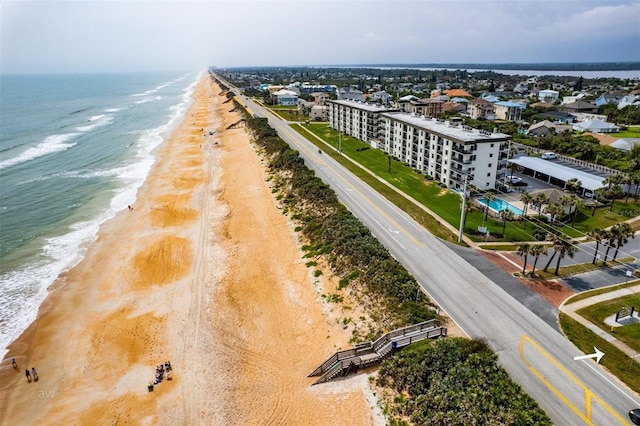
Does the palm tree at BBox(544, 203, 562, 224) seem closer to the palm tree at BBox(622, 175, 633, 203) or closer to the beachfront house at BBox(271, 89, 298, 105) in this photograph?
the palm tree at BBox(622, 175, 633, 203)

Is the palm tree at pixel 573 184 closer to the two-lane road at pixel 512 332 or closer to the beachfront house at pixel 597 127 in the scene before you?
the two-lane road at pixel 512 332

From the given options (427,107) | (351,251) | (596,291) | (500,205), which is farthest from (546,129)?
(351,251)

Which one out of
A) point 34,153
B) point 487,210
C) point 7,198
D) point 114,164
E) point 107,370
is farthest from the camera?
point 34,153

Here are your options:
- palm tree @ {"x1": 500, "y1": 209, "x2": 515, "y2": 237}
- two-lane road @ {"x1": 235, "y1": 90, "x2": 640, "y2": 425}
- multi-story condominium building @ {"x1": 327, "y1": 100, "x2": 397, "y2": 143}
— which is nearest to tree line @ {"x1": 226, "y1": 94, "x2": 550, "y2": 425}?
two-lane road @ {"x1": 235, "y1": 90, "x2": 640, "y2": 425}

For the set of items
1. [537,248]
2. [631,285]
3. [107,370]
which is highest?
[537,248]

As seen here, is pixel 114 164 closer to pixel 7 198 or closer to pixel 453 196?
pixel 7 198

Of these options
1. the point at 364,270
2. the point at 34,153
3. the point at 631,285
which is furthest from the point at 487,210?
the point at 34,153

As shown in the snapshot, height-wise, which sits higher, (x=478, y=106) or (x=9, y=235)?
(x=478, y=106)
